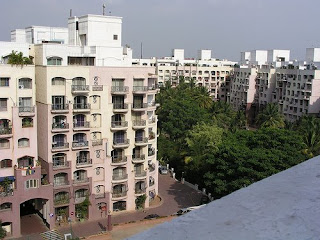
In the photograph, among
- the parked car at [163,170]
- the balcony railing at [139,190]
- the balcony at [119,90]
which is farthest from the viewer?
the parked car at [163,170]

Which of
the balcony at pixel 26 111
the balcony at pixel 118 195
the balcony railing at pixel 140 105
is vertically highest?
the balcony railing at pixel 140 105

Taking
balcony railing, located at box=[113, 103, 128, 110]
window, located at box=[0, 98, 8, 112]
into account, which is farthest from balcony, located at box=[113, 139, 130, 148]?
window, located at box=[0, 98, 8, 112]

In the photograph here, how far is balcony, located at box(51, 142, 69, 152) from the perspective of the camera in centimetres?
2864

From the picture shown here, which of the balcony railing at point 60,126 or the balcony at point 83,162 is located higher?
the balcony railing at point 60,126

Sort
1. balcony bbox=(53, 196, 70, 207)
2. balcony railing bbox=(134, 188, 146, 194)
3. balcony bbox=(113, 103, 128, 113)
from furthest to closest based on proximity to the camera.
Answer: balcony railing bbox=(134, 188, 146, 194)
balcony bbox=(113, 103, 128, 113)
balcony bbox=(53, 196, 70, 207)

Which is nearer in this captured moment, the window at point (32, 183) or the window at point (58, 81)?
the window at point (32, 183)

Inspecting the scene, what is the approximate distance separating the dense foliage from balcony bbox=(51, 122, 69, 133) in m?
11.4

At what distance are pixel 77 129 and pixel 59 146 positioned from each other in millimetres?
1722

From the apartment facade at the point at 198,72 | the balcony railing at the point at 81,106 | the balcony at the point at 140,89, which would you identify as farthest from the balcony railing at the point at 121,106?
the apartment facade at the point at 198,72

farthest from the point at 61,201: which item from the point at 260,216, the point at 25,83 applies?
the point at 260,216

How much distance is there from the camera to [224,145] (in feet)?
108

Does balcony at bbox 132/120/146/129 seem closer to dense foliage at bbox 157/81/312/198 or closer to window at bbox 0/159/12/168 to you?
dense foliage at bbox 157/81/312/198

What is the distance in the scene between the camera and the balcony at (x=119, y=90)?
30219 mm

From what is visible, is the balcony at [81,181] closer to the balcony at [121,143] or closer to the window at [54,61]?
the balcony at [121,143]
